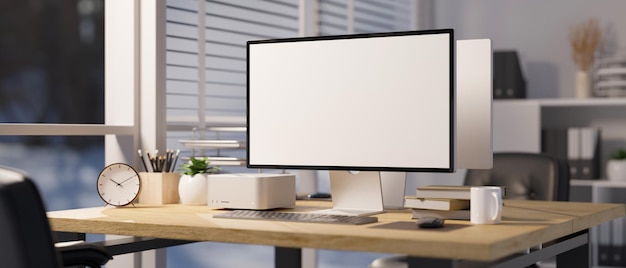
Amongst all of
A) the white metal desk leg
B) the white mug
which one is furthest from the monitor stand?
the white metal desk leg

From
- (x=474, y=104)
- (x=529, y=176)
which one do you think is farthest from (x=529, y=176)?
(x=474, y=104)

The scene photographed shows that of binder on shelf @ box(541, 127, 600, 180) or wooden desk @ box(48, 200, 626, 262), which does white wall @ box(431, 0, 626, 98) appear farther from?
wooden desk @ box(48, 200, 626, 262)

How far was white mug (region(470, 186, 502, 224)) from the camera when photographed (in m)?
2.44

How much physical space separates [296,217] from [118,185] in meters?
0.78

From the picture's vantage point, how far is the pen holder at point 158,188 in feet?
10.3

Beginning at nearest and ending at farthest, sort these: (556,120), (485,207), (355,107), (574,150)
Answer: (485,207) < (355,107) < (574,150) < (556,120)

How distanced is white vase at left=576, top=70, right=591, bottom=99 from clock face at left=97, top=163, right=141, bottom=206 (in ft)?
10.1

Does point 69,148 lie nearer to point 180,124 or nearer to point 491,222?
point 180,124

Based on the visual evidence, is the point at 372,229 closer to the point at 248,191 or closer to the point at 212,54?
the point at 248,191

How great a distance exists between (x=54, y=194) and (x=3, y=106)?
908 millimetres

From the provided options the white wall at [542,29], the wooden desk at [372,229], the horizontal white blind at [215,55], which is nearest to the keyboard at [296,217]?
the wooden desk at [372,229]

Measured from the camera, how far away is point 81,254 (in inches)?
87.6

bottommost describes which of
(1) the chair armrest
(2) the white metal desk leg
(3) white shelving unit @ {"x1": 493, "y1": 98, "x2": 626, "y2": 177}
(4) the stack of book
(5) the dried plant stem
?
(2) the white metal desk leg

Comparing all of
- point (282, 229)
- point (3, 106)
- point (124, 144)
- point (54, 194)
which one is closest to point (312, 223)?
point (282, 229)
